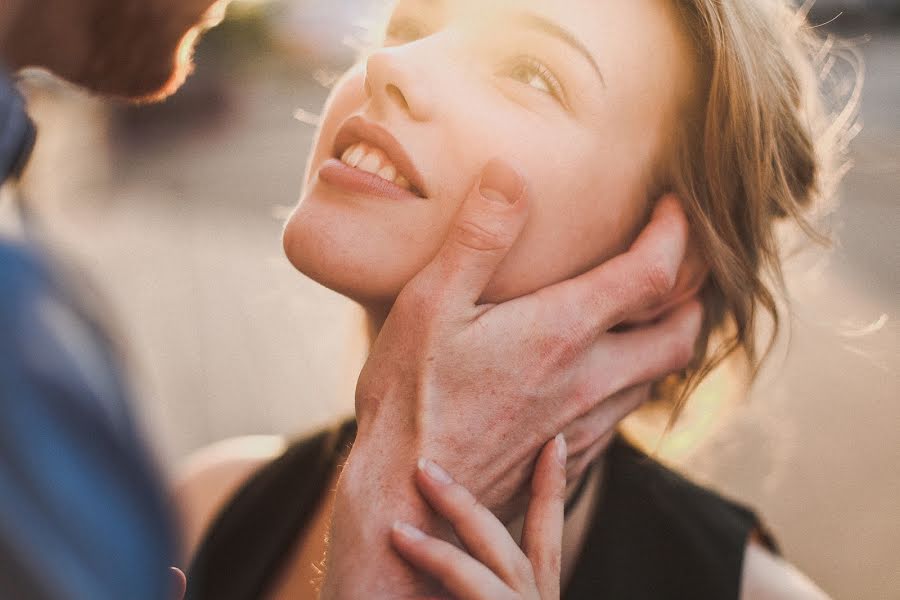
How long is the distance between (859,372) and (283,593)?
8.18 feet

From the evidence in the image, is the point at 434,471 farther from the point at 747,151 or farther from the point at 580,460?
the point at 747,151

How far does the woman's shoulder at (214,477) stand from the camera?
169 centimetres

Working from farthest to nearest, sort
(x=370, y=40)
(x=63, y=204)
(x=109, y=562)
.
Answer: (x=63, y=204) → (x=370, y=40) → (x=109, y=562)

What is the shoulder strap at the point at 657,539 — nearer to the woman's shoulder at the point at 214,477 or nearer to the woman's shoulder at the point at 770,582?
the woman's shoulder at the point at 770,582

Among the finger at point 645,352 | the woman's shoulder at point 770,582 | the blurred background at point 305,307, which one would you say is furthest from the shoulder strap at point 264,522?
the woman's shoulder at point 770,582

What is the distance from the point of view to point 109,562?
22.3 inches

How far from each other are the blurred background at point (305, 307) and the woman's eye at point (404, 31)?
1.22 ft

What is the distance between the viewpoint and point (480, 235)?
3.49 feet

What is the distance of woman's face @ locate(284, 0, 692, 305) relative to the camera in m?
1.10

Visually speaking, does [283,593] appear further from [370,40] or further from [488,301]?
[370,40]

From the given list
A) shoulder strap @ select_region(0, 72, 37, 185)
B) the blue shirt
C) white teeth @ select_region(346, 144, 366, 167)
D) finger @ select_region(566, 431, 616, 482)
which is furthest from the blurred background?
finger @ select_region(566, 431, 616, 482)

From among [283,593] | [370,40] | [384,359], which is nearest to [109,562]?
[384,359]

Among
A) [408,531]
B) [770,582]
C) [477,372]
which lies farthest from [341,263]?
[770,582]

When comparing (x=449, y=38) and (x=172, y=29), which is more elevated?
(x=449, y=38)
